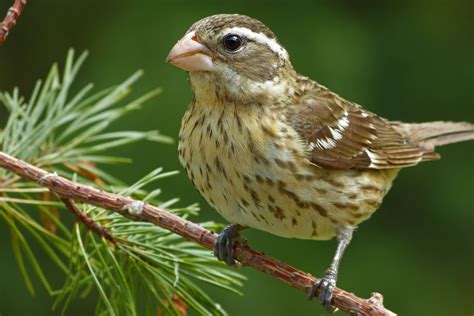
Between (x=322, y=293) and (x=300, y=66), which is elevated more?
(x=300, y=66)

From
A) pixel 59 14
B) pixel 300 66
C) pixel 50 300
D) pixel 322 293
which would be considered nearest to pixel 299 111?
pixel 322 293

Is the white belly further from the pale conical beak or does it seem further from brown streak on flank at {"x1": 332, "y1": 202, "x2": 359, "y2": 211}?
the pale conical beak

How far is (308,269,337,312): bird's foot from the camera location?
7.68 ft

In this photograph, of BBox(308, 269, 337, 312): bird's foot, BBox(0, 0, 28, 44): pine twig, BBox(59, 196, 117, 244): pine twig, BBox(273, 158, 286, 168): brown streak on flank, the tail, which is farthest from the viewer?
the tail

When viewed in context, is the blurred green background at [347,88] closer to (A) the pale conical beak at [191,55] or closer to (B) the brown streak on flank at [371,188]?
(B) the brown streak on flank at [371,188]

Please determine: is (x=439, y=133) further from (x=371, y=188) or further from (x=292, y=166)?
(x=292, y=166)

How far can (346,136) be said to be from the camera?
3.05m

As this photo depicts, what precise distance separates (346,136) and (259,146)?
534 mm

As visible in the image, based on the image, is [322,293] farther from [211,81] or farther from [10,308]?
[10,308]

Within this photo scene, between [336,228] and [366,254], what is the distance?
3.89 feet

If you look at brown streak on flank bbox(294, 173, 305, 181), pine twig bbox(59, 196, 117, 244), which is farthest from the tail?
pine twig bbox(59, 196, 117, 244)

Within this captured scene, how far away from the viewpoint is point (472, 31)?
14.3 feet

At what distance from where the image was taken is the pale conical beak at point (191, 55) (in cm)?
253

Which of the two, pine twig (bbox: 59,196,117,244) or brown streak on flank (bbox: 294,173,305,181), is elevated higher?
brown streak on flank (bbox: 294,173,305,181)
